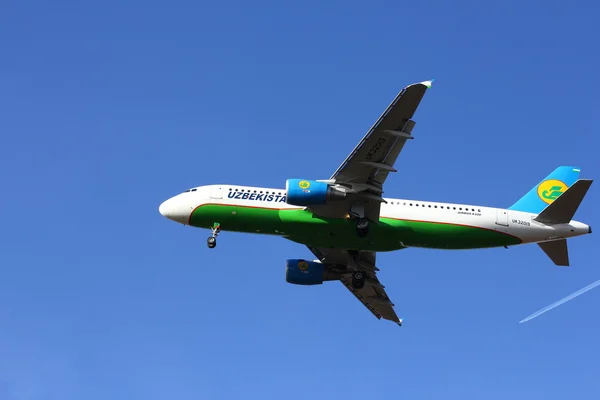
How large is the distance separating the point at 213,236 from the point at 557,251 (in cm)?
2382

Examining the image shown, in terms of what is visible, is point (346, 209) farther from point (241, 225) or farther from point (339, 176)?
point (241, 225)

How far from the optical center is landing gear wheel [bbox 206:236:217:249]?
196 ft

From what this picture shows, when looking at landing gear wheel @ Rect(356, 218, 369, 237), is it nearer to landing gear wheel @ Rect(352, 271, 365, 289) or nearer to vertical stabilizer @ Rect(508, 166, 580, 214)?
landing gear wheel @ Rect(352, 271, 365, 289)

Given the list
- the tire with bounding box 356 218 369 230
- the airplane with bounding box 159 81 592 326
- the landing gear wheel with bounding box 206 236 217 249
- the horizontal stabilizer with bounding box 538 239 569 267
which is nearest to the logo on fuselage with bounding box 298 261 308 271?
the airplane with bounding box 159 81 592 326

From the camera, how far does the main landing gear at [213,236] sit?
59.6 meters

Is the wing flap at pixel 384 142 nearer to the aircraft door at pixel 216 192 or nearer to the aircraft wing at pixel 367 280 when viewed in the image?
the aircraft door at pixel 216 192

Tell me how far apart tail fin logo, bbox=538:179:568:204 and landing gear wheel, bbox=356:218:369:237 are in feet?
43.6

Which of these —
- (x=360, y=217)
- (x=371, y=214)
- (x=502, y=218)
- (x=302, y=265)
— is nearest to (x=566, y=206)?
(x=502, y=218)

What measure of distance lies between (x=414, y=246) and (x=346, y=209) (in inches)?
226

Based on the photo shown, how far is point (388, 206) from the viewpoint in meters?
59.1

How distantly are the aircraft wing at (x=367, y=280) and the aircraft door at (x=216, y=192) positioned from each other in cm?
959

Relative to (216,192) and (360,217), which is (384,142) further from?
(216,192)

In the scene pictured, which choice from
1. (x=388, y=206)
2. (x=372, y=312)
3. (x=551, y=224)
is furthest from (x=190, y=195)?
(x=551, y=224)

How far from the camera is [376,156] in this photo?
55.4 metres
